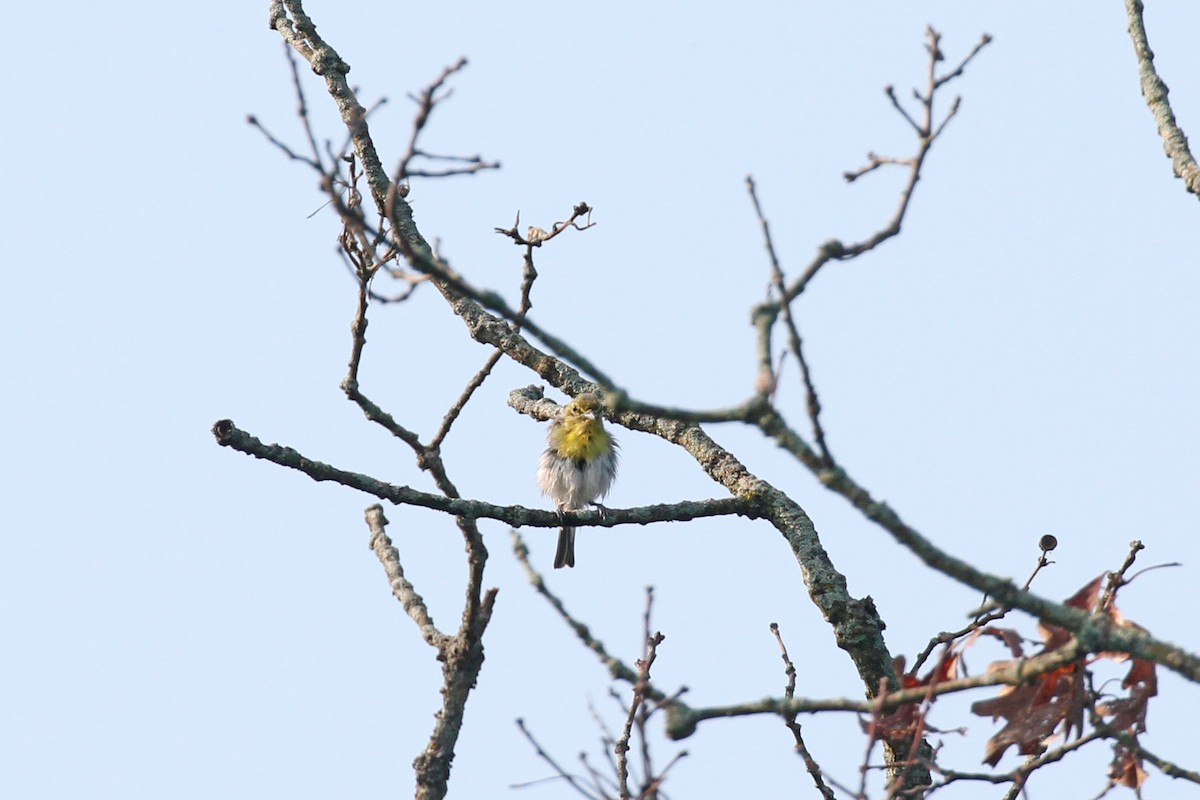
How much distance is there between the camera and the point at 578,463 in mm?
10273

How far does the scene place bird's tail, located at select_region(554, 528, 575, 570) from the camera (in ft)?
36.8

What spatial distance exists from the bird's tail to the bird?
0.64m

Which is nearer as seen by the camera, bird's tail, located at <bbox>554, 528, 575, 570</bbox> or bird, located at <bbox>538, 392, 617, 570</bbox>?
bird, located at <bbox>538, 392, 617, 570</bbox>

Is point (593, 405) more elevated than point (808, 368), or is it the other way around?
point (593, 405)

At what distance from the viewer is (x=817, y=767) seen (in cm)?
457

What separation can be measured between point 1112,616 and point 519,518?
8.68ft

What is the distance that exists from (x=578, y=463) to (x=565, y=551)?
1.21 m

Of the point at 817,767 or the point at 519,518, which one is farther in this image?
the point at 519,518

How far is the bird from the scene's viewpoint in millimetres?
10234

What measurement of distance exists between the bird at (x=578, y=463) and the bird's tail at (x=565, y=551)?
0.64m

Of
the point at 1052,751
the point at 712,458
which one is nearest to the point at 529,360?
the point at 712,458

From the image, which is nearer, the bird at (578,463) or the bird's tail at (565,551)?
the bird at (578,463)

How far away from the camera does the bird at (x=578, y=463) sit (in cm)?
1023

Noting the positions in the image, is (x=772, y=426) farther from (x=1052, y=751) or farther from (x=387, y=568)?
(x=387, y=568)
